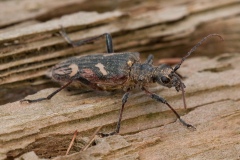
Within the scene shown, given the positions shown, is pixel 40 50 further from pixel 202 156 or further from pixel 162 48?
pixel 202 156

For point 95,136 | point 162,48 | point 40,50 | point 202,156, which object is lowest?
point 202,156

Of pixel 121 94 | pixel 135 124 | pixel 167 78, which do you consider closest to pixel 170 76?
pixel 167 78

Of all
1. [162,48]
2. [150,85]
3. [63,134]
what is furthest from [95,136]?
[162,48]

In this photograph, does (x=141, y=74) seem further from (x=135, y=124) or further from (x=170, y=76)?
(x=135, y=124)

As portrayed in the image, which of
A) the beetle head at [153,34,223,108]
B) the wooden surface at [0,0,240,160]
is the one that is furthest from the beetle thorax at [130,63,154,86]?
the wooden surface at [0,0,240,160]

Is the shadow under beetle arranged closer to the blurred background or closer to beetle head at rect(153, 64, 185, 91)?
beetle head at rect(153, 64, 185, 91)
